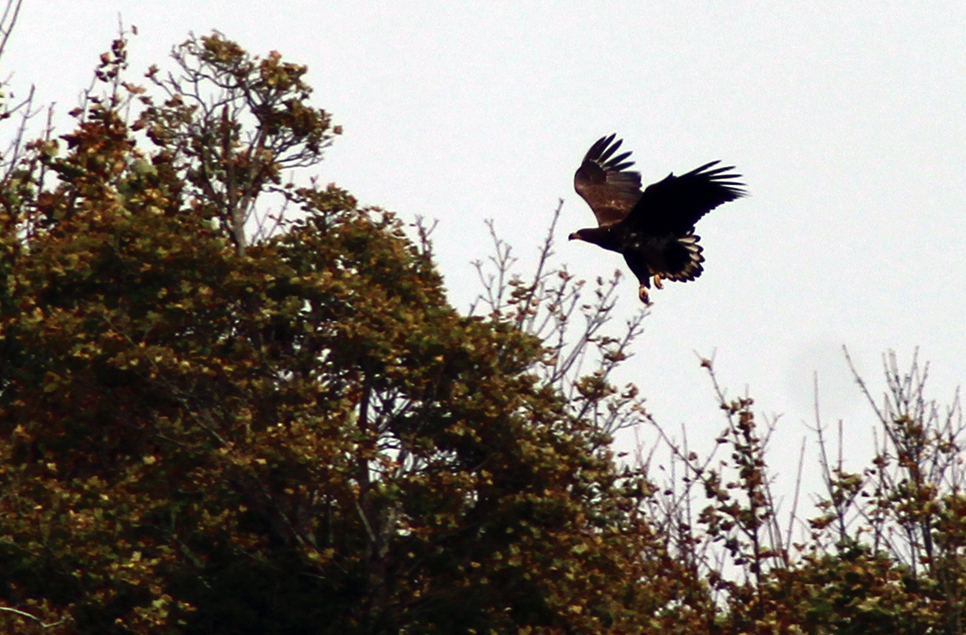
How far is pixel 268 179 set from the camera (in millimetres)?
19391

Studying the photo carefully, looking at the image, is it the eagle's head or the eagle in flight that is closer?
the eagle in flight

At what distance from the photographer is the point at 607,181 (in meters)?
17.3

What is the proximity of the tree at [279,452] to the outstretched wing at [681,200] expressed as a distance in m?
2.06

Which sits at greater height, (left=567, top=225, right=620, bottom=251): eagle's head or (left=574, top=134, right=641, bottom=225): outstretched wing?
(left=574, top=134, right=641, bottom=225): outstretched wing

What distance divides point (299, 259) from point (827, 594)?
5.82 m

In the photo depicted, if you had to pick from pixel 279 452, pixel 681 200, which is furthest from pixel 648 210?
pixel 279 452

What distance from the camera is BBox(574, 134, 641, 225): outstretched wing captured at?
55.4 ft

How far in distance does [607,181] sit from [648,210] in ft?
5.69

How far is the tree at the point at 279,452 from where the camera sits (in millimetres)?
16469

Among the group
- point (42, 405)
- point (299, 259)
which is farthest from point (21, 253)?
point (299, 259)

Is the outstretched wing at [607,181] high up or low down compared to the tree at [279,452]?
up

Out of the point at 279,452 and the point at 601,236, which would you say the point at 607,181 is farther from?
the point at 279,452

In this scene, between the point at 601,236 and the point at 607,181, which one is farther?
the point at 607,181

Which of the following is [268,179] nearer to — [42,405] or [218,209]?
[218,209]
